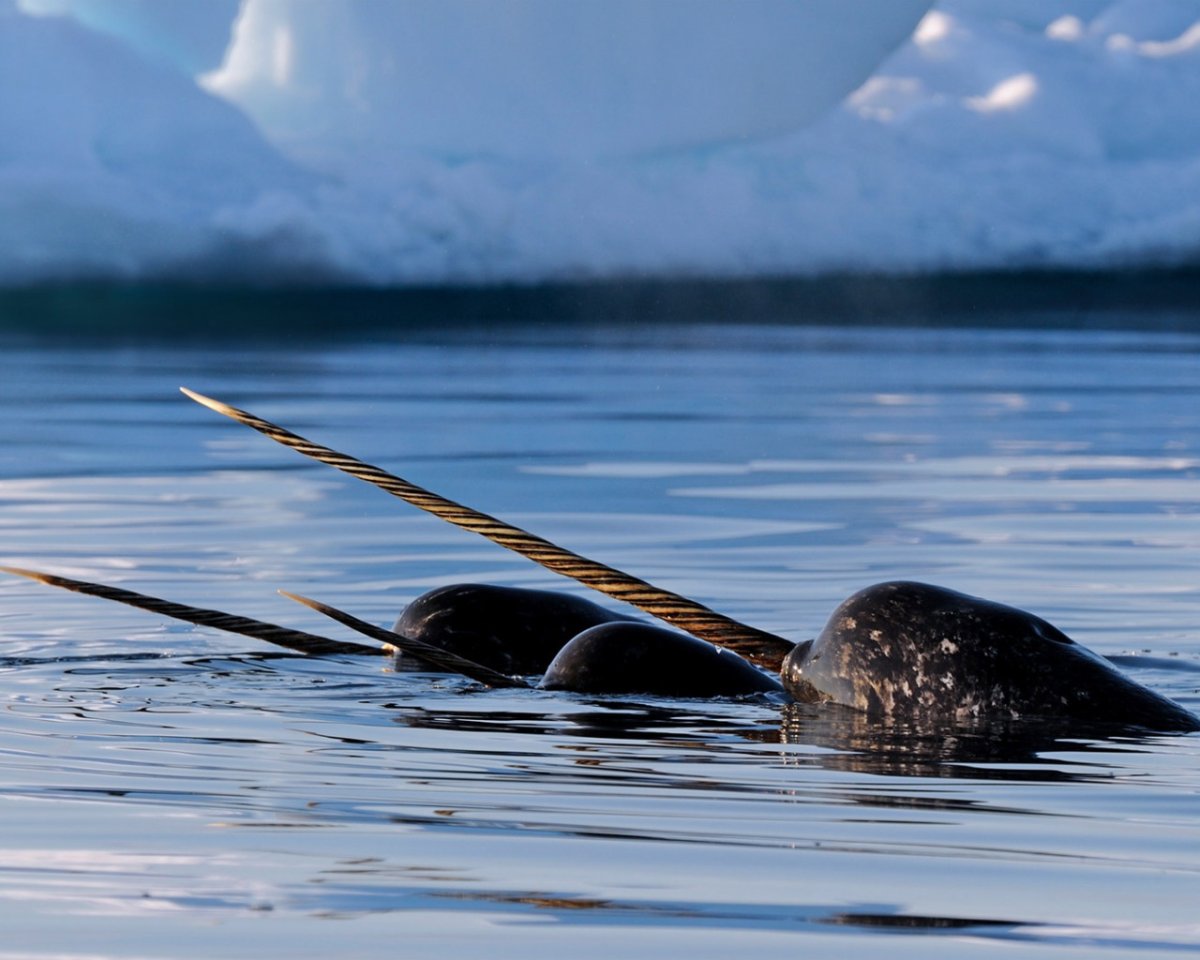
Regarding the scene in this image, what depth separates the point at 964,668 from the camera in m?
8.98

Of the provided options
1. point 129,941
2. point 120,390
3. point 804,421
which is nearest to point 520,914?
point 129,941

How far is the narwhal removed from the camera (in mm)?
8906

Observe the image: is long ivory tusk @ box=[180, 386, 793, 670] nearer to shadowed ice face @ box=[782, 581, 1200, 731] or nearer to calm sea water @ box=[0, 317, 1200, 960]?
calm sea water @ box=[0, 317, 1200, 960]

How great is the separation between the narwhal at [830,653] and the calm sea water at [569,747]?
0.26m

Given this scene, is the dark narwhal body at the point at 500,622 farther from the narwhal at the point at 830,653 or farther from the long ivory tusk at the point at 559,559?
the long ivory tusk at the point at 559,559

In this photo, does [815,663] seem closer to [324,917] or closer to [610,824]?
[610,824]

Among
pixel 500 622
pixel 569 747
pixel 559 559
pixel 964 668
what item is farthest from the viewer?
pixel 500 622

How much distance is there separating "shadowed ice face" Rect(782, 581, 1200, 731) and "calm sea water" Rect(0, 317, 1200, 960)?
329 mm

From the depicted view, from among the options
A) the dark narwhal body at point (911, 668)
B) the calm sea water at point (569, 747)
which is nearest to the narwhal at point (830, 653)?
the dark narwhal body at point (911, 668)

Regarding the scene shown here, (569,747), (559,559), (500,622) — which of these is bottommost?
(569,747)

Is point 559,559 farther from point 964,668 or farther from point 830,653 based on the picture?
point 964,668

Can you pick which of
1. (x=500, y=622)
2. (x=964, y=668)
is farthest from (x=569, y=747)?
(x=500, y=622)

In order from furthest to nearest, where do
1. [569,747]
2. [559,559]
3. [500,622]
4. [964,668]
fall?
[500,622]
[559,559]
[964,668]
[569,747]

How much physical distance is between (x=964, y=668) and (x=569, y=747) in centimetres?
167
